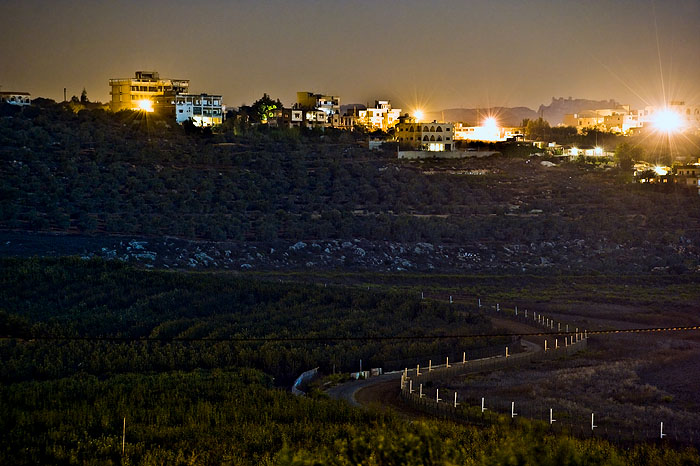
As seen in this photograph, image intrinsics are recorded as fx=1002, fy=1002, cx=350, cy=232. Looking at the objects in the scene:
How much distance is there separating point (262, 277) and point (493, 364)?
66.7ft

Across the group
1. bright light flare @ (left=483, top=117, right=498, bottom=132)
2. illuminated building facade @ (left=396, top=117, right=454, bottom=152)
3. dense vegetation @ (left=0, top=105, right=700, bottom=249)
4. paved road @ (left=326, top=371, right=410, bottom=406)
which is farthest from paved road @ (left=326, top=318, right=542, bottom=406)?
bright light flare @ (left=483, top=117, right=498, bottom=132)

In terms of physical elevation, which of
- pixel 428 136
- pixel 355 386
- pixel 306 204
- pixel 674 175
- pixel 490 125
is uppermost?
pixel 490 125

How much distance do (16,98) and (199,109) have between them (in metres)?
16.4

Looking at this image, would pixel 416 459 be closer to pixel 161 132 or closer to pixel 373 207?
pixel 373 207

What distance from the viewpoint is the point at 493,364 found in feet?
107

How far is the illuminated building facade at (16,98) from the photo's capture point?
285 feet

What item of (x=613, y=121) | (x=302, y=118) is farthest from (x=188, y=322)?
(x=613, y=121)

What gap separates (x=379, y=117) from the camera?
10175 cm

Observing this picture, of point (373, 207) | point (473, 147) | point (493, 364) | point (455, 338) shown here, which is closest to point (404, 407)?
point (493, 364)

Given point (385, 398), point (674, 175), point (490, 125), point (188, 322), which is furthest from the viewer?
point (490, 125)

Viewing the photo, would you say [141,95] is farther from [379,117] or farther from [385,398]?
[385,398]

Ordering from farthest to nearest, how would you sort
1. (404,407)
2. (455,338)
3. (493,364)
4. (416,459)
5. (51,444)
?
(455,338)
(493,364)
(404,407)
(51,444)
(416,459)

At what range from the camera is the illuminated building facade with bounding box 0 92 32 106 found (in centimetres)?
8687

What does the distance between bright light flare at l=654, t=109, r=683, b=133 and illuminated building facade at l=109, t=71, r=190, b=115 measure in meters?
58.0
